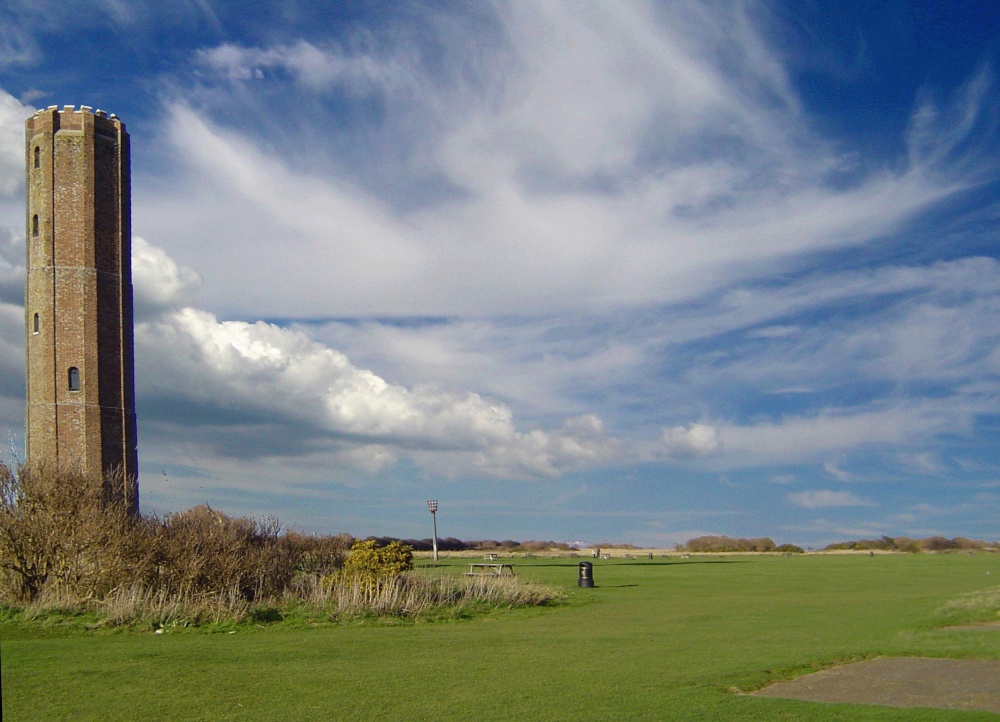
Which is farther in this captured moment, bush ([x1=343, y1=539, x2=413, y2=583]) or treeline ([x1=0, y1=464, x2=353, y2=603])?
bush ([x1=343, y1=539, x2=413, y2=583])

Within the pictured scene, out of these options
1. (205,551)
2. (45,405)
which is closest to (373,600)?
(205,551)

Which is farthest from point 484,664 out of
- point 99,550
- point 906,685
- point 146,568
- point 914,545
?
point 914,545

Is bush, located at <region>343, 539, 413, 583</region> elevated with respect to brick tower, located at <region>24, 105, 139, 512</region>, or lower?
lower

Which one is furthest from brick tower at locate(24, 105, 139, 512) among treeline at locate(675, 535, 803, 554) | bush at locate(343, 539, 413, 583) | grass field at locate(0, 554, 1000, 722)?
treeline at locate(675, 535, 803, 554)

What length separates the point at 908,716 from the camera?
373 inches

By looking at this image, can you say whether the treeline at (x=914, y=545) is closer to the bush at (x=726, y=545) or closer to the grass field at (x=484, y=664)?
the bush at (x=726, y=545)

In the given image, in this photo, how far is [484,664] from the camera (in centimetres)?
1321

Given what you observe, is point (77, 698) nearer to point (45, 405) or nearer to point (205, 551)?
point (205, 551)

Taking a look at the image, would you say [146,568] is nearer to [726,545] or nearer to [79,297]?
[79,297]

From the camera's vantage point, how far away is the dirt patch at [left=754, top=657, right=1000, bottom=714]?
10492 mm

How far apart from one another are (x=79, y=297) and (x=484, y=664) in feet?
89.3

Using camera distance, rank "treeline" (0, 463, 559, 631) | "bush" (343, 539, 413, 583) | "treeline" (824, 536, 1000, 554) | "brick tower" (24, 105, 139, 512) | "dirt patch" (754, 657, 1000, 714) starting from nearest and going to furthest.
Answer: "dirt patch" (754, 657, 1000, 714) → "treeline" (0, 463, 559, 631) → "bush" (343, 539, 413, 583) → "brick tower" (24, 105, 139, 512) → "treeline" (824, 536, 1000, 554)

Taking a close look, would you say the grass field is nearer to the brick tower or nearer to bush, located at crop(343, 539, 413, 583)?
bush, located at crop(343, 539, 413, 583)

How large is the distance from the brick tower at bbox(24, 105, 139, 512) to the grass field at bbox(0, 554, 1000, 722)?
56.4ft
